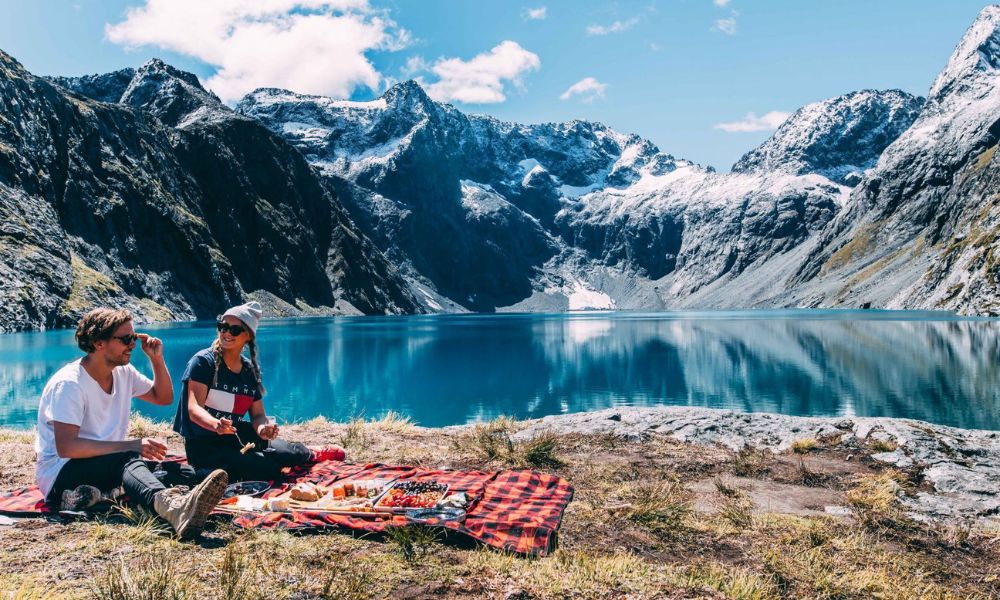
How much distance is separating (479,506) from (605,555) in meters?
1.67

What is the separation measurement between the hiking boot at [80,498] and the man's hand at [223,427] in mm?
1379

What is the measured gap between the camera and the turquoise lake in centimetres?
3088

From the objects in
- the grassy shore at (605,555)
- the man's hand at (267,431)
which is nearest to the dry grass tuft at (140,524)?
the grassy shore at (605,555)

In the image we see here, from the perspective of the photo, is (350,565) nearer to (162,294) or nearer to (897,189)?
(162,294)

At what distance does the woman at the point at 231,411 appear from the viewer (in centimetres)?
817

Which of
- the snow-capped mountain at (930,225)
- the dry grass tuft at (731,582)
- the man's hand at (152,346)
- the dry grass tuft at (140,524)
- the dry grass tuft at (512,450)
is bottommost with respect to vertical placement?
the dry grass tuft at (512,450)

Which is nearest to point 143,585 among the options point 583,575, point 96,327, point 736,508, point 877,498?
point 96,327

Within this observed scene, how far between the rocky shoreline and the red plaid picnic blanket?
14.7 ft

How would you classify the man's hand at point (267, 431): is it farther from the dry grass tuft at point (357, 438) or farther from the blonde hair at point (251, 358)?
the dry grass tuft at point (357, 438)

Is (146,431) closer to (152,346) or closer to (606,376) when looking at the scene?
(152,346)

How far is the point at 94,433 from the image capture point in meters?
6.91

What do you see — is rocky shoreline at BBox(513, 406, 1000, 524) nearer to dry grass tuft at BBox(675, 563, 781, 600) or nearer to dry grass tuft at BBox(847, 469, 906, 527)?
dry grass tuft at BBox(847, 469, 906, 527)

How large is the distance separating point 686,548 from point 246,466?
564 centimetres

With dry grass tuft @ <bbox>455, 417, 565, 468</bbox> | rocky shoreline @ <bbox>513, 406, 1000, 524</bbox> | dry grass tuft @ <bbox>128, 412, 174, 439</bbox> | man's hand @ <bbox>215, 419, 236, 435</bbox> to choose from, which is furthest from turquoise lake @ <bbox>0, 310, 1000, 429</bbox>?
man's hand @ <bbox>215, 419, 236, 435</bbox>
